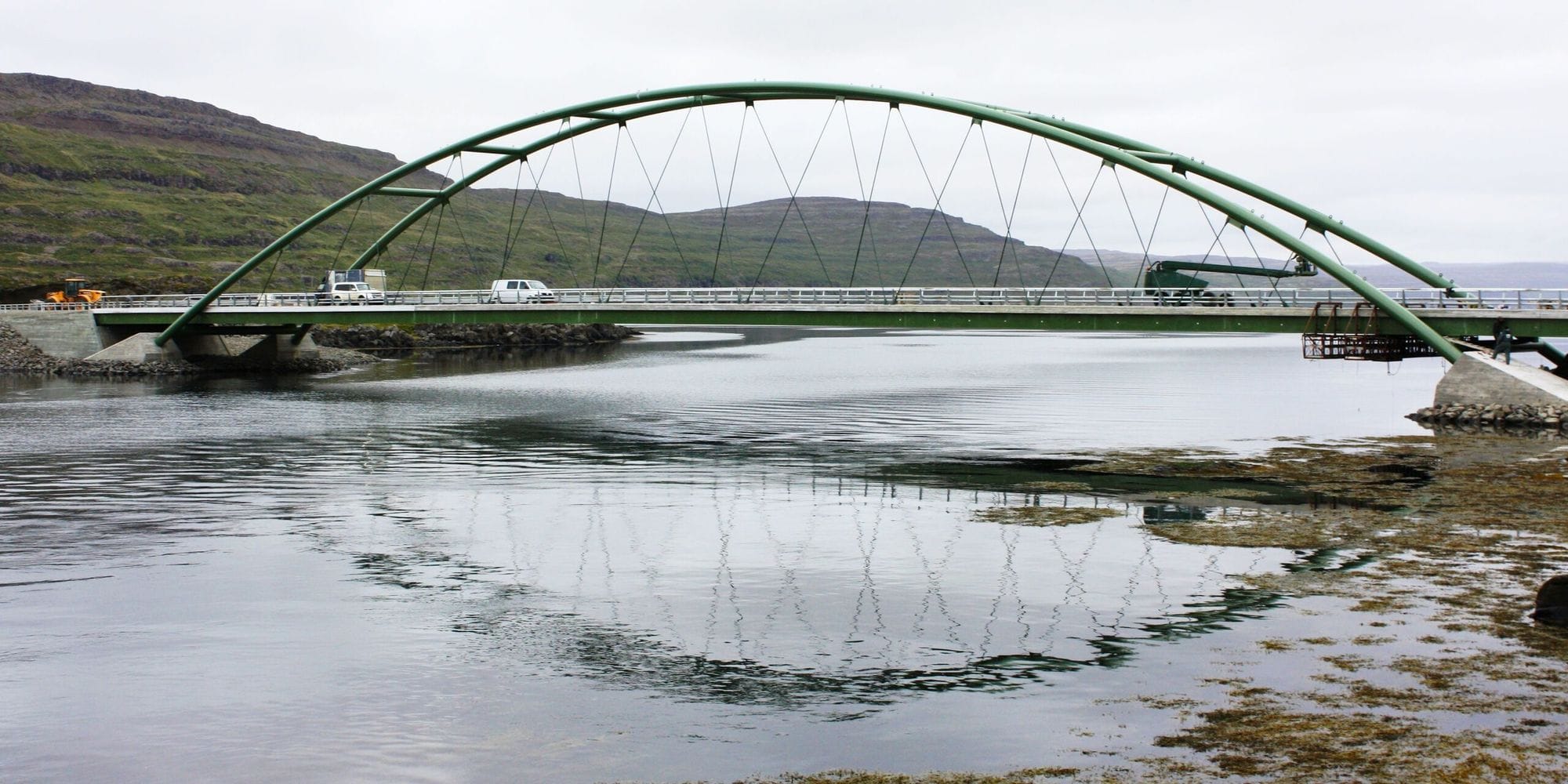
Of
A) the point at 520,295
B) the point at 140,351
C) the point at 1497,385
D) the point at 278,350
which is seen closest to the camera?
the point at 1497,385

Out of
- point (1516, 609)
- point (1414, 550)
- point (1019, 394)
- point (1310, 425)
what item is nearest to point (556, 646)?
point (1516, 609)

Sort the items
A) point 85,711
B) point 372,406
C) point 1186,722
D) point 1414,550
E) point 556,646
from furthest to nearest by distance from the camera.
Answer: point 372,406, point 1414,550, point 556,646, point 85,711, point 1186,722

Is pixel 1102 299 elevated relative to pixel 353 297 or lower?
lower

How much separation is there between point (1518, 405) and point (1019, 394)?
2411 cm

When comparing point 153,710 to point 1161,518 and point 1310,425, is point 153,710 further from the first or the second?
point 1310,425

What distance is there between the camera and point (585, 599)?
20609mm

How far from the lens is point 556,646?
57.4 feet

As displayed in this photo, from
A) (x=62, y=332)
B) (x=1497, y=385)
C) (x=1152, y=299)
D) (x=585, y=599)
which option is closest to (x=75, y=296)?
(x=62, y=332)

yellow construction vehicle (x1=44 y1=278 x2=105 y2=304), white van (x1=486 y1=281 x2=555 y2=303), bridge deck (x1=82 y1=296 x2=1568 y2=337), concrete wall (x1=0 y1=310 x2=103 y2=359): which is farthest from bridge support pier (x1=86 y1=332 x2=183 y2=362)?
white van (x1=486 y1=281 x2=555 y2=303)

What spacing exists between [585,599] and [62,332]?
251ft

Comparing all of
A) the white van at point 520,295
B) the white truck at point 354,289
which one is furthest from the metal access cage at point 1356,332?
the white truck at point 354,289

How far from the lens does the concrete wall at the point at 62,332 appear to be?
82875 millimetres

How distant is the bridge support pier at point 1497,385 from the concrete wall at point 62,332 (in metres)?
76.9

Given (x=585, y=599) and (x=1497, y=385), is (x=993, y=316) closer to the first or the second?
(x=1497, y=385)
